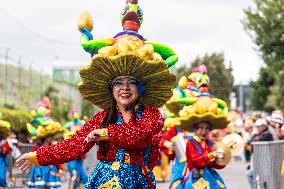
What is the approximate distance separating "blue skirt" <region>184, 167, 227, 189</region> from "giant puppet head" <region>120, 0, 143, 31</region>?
347 cm

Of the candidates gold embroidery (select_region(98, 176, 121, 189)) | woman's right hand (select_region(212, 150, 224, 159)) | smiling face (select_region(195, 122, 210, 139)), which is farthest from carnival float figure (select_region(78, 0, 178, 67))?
smiling face (select_region(195, 122, 210, 139))

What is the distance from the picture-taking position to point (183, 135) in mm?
12055

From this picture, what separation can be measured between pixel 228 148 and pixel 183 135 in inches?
113

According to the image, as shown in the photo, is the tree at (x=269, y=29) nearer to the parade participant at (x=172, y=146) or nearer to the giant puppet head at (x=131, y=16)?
the parade participant at (x=172, y=146)

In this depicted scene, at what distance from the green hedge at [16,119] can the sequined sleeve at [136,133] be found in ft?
55.1

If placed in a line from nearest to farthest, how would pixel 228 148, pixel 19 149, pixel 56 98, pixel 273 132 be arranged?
pixel 228 148 < pixel 273 132 < pixel 19 149 < pixel 56 98

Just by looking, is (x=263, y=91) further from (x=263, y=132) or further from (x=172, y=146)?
(x=172, y=146)

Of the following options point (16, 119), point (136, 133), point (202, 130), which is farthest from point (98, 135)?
point (16, 119)

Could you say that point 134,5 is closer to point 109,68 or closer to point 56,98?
point 109,68

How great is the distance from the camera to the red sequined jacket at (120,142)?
18.5 feet

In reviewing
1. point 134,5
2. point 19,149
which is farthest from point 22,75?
point 134,5

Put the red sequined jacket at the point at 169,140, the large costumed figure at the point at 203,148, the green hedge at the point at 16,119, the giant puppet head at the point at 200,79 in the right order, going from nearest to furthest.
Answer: the large costumed figure at the point at 203,148
the giant puppet head at the point at 200,79
the red sequined jacket at the point at 169,140
the green hedge at the point at 16,119

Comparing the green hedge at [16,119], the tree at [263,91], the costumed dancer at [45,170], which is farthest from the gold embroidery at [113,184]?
the tree at [263,91]

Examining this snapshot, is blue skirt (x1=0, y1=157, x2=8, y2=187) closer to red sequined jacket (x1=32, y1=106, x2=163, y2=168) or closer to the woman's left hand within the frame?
red sequined jacket (x1=32, y1=106, x2=163, y2=168)
